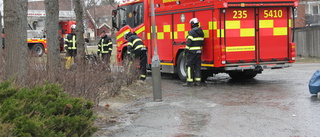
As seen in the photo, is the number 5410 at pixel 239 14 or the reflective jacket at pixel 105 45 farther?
the reflective jacket at pixel 105 45

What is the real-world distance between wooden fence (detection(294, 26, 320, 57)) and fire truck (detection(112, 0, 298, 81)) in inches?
375

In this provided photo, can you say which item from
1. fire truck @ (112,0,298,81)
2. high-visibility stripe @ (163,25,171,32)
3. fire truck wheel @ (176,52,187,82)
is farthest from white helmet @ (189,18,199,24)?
high-visibility stripe @ (163,25,171,32)

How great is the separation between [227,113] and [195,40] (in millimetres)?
3922

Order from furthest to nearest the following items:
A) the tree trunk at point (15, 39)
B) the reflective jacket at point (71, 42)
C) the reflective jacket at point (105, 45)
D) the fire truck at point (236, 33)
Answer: the reflective jacket at point (71, 42) → the reflective jacket at point (105, 45) → the fire truck at point (236, 33) → the tree trunk at point (15, 39)

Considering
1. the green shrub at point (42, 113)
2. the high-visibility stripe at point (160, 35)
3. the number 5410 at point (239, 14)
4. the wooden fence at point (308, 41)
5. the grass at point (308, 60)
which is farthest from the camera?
the wooden fence at point (308, 41)

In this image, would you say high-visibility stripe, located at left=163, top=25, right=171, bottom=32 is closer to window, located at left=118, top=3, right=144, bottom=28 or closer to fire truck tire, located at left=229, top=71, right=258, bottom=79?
window, located at left=118, top=3, right=144, bottom=28

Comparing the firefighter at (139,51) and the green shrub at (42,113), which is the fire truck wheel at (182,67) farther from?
the green shrub at (42,113)

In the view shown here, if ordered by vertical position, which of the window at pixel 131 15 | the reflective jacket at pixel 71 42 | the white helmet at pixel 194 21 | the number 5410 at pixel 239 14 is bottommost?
the reflective jacket at pixel 71 42

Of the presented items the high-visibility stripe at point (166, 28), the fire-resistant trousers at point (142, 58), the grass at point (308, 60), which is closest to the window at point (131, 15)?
the high-visibility stripe at point (166, 28)

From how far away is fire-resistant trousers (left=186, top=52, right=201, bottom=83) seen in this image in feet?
38.0

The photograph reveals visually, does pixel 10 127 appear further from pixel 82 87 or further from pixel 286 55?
pixel 286 55

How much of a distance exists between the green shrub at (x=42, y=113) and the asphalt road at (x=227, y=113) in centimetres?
122

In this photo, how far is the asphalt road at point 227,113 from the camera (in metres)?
6.46

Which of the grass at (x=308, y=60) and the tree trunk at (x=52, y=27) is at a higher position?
the tree trunk at (x=52, y=27)
